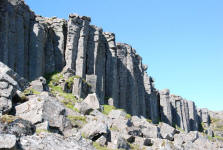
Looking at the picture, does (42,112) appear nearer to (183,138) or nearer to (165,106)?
(183,138)

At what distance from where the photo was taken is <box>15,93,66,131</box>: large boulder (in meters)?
19.8

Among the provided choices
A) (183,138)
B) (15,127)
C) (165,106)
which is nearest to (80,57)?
(183,138)

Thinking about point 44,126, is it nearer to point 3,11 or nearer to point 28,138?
point 28,138

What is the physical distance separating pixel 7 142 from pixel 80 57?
4545 cm

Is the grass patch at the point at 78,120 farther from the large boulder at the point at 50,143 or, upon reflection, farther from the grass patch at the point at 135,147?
the large boulder at the point at 50,143

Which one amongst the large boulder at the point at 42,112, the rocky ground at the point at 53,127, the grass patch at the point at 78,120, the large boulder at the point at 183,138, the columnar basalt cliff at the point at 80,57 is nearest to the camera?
the rocky ground at the point at 53,127

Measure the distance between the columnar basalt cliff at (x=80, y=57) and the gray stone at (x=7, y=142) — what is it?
1264 inches

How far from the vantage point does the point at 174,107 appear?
305 ft

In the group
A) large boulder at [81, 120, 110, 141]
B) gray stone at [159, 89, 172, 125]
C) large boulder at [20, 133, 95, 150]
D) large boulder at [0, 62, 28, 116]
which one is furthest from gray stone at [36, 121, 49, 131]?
gray stone at [159, 89, 172, 125]

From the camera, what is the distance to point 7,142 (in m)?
12.7

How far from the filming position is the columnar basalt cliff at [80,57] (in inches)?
1880

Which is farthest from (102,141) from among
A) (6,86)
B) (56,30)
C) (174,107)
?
(174,107)

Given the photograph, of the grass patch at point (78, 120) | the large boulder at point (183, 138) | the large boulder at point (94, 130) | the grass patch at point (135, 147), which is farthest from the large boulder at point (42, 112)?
the large boulder at point (183, 138)

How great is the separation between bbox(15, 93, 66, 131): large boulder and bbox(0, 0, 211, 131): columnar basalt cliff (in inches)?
940
